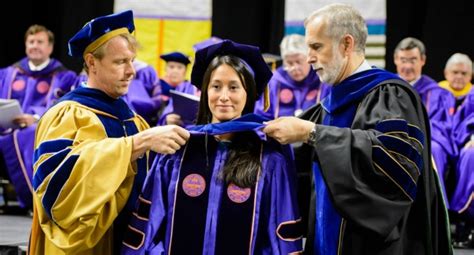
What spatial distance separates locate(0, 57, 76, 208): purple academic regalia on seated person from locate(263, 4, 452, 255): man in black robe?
440 centimetres

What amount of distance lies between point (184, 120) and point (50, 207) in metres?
3.21

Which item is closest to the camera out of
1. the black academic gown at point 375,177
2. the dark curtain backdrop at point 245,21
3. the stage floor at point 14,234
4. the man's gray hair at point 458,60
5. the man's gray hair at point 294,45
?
the black academic gown at point 375,177

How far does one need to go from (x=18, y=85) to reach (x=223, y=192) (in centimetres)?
481

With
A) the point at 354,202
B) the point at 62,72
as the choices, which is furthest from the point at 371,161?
the point at 62,72

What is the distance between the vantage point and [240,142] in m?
3.17

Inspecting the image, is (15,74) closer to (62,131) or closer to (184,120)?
(184,120)

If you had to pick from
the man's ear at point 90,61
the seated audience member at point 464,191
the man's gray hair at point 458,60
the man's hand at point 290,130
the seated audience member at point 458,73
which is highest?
the man's gray hair at point 458,60

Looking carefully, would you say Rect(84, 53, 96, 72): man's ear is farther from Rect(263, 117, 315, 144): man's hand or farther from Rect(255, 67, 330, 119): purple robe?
Rect(255, 67, 330, 119): purple robe

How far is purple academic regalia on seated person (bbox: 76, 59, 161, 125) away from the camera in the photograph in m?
7.45

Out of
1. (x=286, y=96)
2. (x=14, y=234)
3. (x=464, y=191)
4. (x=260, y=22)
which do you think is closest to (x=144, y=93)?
(x=286, y=96)

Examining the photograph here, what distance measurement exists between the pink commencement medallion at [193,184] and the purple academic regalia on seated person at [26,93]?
4266 mm

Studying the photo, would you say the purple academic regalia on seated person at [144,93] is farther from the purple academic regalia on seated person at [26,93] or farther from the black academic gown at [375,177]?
the black academic gown at [375,177]

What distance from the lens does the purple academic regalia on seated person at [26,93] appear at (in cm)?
706

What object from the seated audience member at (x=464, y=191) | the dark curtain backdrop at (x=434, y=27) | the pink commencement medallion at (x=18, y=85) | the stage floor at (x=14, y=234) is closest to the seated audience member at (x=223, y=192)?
the stage floor at (x=14, y=234)
